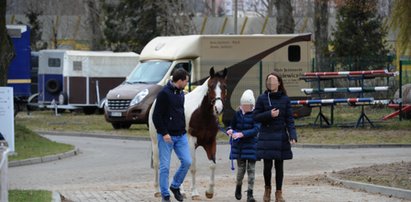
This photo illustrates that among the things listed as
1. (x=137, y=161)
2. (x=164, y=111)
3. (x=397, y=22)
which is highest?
(x=397, y=22)

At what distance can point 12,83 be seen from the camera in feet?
128

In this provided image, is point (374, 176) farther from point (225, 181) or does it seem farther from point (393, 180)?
point (225, 181)

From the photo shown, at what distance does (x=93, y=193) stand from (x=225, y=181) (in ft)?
9.12

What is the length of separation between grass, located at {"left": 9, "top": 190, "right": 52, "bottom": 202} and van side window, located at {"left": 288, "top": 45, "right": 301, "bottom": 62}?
19.9 meters

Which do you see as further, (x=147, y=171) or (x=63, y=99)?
(x=63, y=99)

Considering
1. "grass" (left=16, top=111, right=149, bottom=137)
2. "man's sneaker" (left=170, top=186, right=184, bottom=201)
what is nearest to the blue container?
"grass" (left=16, top=111, right=149, bottom=137)

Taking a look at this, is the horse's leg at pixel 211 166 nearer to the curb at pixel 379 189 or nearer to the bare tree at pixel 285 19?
the curb at pixel 379 189

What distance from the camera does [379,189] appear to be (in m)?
14.9

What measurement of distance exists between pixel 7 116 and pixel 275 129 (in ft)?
33.4

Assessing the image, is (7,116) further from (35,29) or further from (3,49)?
(35,29)

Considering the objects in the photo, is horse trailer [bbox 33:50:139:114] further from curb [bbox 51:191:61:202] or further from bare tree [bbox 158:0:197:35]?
curb [bbox 51:191:61:202]

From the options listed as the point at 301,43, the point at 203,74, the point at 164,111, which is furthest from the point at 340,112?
the point at 164,111

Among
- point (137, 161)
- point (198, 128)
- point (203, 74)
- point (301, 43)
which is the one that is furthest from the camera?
point (301, 43)

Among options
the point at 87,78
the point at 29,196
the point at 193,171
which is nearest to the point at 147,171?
the point at 193,171
